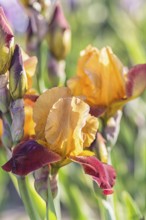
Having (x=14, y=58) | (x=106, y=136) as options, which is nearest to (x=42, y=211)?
(x=106, y=136)

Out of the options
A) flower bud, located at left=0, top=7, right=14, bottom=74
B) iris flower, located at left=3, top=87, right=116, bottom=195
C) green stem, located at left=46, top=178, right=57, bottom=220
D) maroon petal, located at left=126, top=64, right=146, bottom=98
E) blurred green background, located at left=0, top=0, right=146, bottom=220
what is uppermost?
flower bud, located at left=0, top=7, right=14, bottom=74

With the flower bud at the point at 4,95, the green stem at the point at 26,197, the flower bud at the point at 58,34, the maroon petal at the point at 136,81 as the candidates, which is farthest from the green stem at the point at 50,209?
the flower bud at the point at 58,34

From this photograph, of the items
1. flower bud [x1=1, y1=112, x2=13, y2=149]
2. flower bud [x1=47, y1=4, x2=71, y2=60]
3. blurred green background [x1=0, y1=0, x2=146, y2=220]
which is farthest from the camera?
blurred green background [x1=0, y1=0, x2=146, y2=220]

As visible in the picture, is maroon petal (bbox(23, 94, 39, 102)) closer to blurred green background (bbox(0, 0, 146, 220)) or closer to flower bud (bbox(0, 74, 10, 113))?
flower bud (bbox(0, 74, 10, 113))

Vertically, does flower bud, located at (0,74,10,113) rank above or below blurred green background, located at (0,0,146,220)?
above

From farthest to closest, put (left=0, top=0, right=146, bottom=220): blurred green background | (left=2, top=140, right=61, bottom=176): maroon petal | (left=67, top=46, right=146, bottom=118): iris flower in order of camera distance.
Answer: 1. (left=0, top=0, right=146, bottom=220): blurred green background
2. (left=67, top=46, right=146, bottom=118): iris flower
3. (left=2, top=140, right=61, bottom=176): maroon petal

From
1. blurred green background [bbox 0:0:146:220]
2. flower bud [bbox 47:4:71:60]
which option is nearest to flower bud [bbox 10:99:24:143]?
blurred green background [bbox 0:0:146:220]

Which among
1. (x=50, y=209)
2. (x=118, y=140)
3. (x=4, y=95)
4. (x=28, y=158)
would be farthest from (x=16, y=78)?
(x=118, y=140)

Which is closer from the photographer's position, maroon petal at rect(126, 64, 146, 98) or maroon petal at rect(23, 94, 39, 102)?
maroon petal at rect(23, 94, 39, 102)
